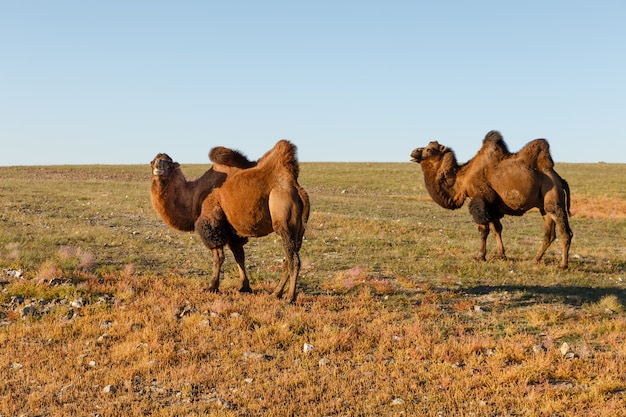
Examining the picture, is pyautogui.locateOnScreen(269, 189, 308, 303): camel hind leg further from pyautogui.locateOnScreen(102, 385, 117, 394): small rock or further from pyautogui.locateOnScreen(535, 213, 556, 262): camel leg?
pyautogui.locateOnScreen(535, 213, 556, 262): camel leg

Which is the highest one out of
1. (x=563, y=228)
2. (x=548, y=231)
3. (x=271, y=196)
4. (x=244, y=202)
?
(x=271, y=196)

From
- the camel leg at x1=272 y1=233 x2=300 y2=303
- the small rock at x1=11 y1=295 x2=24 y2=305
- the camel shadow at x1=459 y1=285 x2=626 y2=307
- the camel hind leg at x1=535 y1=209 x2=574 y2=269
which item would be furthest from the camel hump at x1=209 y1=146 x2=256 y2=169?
the camel hind leg at x1=535 y1=209 x2=574 y2=269

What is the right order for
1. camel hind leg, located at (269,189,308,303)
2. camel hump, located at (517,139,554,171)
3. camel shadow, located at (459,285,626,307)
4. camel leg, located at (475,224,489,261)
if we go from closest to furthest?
1. camel hind leg, located at (269,189,308,303)
2. camel shadow, located at (459,285,626,307)
3. camel hump, located at (517,139,554,171)
4. camel leg, located at (475,224,489,261)

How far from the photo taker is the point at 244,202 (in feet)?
34.9

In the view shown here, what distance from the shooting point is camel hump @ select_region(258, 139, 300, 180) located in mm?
10594

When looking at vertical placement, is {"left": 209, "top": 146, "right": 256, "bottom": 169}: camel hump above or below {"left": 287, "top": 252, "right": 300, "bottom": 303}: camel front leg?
above

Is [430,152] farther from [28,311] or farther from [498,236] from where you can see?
Answer: [28,311]

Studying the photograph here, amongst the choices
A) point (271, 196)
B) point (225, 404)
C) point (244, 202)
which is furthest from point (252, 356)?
point (244, 202)

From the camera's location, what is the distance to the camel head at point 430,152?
15.5 metres

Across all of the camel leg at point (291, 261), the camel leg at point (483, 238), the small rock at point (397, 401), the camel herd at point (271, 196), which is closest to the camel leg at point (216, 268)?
the camel herd at point (271, 196)

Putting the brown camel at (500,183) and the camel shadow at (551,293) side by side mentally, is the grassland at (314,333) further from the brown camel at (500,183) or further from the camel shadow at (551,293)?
the brown camel at (500,183)

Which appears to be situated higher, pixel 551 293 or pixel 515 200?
pixel 515 200

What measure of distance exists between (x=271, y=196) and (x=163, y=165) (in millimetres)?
2563

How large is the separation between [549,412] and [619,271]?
10674 mm
